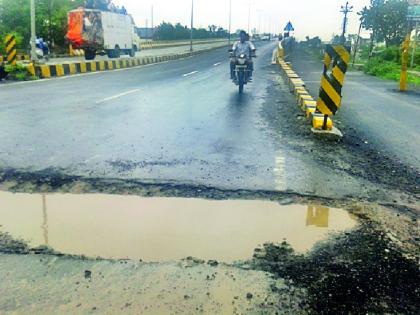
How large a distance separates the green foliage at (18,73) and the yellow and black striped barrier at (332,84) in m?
11.3

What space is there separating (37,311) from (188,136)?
4.23 meters

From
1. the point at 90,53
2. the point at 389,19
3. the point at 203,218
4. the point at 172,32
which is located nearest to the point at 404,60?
the point at 203,218

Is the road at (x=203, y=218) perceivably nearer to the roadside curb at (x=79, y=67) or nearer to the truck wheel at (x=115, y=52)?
the roadside curb at (x=79, y=67)

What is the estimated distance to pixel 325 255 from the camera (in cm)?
284

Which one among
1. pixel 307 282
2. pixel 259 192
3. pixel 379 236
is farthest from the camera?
pixel 259 192

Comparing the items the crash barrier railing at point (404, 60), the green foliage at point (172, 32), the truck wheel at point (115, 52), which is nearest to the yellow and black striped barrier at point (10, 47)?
the truck wheel at point (115, 52)

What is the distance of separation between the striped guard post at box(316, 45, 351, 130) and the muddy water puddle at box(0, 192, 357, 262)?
10.3 ft

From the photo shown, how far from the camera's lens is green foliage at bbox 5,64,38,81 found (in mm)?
14438

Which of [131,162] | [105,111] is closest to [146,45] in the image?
[105,111]

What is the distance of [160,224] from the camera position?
10.9ft

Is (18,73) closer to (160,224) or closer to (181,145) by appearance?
(181,145)

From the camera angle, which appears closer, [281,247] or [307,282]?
[307,282]

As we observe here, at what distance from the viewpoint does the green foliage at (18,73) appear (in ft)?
47.4

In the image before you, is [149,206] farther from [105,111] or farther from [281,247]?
[105,111]
